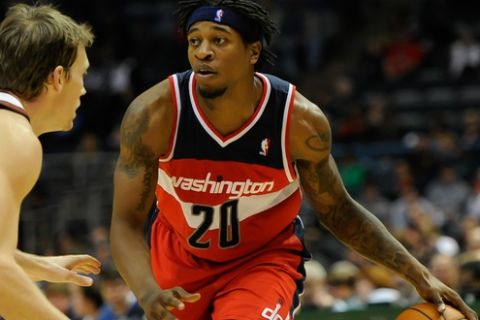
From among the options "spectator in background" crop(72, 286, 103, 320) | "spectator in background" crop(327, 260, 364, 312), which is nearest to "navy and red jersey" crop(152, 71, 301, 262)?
"spectator in background" crop(72, 286, 103, 320)

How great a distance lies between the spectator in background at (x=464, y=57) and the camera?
1460 cm

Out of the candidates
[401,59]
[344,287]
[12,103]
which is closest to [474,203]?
[344,287]

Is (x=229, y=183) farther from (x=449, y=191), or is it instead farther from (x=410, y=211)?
(x=449, y=191)

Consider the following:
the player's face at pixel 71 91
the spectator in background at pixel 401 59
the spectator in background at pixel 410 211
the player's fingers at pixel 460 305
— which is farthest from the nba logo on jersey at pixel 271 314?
the spectator in background at pixel 401 59

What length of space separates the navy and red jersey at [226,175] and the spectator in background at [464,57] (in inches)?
388

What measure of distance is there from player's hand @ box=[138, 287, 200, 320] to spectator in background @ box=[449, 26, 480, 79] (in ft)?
35.3

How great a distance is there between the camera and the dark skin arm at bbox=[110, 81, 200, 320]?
16.0 ft

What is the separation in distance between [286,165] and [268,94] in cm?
36

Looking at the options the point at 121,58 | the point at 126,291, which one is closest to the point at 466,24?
the point at 121,58

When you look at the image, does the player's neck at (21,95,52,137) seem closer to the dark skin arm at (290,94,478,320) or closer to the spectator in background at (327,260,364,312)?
the dark skin arm at (290,94,478,320)

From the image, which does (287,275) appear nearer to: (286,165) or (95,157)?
(286,165)

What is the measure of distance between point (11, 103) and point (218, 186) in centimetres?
130

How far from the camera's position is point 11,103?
4105 millimetres

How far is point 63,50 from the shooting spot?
4.32m
